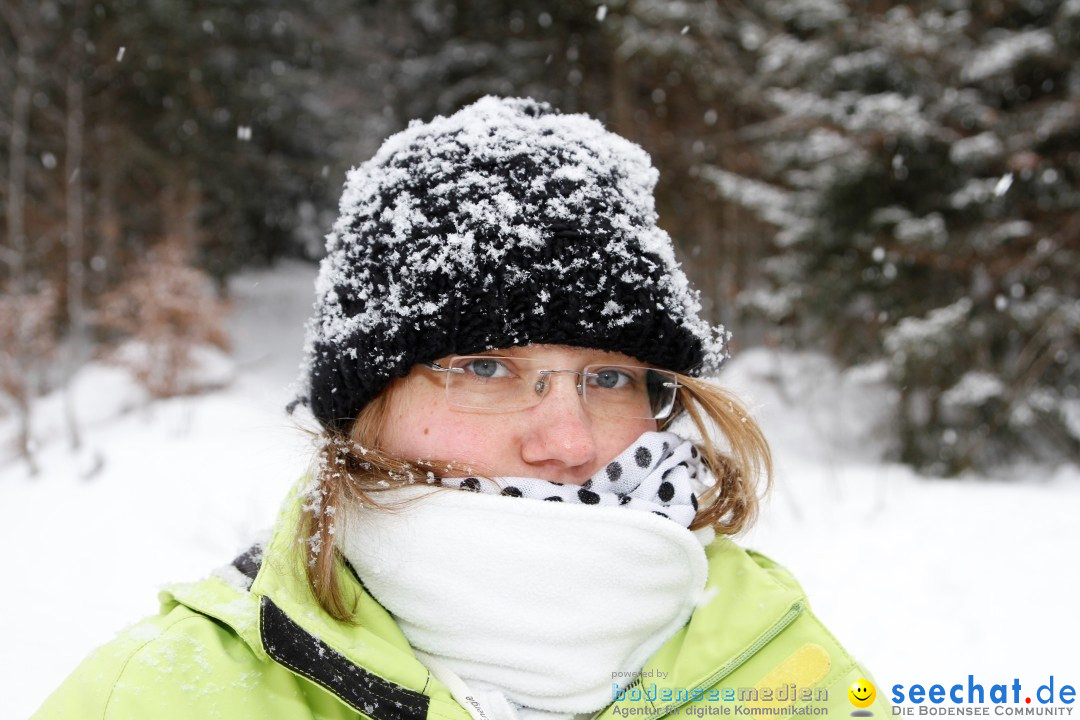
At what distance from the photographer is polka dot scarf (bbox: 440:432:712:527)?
4.06ft

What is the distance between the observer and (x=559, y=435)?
1.29 meters

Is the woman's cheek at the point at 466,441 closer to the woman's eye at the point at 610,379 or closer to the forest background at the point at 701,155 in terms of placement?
the woman's eye at the point at 610,379

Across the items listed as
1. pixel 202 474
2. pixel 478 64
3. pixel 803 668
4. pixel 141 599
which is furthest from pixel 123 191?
pixel 803 668

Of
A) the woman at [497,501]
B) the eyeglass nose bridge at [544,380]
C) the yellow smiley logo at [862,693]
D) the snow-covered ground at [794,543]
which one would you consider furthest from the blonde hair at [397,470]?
the yellow smiley logo at [862,693]

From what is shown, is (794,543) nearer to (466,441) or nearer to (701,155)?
(466,441)

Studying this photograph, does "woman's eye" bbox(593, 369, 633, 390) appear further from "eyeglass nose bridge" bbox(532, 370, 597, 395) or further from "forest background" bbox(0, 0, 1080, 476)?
"forest background" bbox(0, 0, 1080, 476)

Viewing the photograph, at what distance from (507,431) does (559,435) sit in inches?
3.9

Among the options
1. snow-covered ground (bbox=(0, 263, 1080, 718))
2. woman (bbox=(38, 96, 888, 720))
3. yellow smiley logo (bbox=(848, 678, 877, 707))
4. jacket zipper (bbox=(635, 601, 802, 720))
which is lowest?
snow-covered ground (bbox=(0, 263, 1080, 718))

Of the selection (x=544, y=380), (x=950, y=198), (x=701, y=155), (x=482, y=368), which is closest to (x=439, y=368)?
(x=482, y=368)

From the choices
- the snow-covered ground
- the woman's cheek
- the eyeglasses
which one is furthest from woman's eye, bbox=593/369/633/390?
the snow-covered ground

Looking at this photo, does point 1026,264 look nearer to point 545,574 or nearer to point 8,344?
point 545,574

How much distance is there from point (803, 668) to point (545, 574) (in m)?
0.51

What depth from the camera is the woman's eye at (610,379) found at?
142 cm

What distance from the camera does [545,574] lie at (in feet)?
3.81
